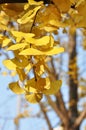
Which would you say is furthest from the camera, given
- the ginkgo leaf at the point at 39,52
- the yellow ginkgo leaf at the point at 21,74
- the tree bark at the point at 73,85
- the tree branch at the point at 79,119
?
the tree bark at the point at 73,85

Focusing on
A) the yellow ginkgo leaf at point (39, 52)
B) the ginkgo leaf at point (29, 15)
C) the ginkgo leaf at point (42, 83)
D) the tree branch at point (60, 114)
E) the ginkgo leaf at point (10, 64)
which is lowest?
the tree branch at point (60, 114)

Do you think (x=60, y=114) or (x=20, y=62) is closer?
(x=20, y=62)

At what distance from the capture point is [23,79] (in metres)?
0.52

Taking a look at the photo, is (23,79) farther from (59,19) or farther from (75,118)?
(75,118)

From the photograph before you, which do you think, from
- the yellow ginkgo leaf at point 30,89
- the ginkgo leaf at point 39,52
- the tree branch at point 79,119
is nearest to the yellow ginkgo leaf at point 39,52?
the ginkgo leaf at point 39,52

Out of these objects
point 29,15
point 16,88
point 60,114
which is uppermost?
point 29,15

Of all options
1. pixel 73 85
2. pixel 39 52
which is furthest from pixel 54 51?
pixel 73 85

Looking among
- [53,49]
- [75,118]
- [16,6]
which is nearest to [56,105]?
[75,118]

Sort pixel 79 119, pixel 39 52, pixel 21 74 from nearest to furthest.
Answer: pixel 39 52, pixel 21 74, pixel 79 119

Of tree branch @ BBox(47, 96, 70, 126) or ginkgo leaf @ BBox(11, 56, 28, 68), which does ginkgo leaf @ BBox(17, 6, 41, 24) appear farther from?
tree branch @ BBox(47, 96, 70, 126)

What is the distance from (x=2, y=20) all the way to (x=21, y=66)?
0.13 meters

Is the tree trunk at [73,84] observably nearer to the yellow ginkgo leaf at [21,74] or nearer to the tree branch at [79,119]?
the tree branch at [79,119]

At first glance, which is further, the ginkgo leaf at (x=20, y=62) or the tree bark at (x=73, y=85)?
the tree bark at (x=73, y=85)

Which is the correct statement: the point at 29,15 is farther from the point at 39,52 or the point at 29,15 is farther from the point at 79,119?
the point at 79,119
